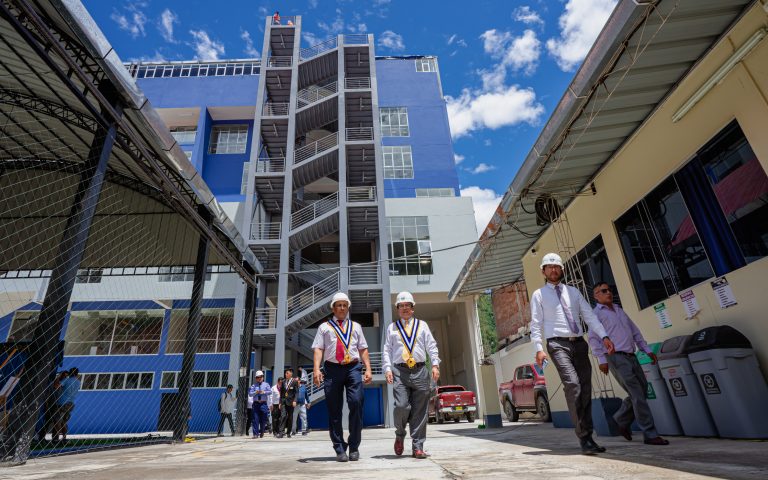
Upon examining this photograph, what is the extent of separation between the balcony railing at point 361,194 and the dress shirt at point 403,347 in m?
16.7

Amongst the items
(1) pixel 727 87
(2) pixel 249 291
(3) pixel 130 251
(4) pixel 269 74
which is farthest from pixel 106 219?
(1) pixel 727 87

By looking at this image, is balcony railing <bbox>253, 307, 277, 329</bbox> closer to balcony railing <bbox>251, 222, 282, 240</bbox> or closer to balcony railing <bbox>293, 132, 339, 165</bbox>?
balcony railing <bbox>251, 222, 282, 240</bbox>

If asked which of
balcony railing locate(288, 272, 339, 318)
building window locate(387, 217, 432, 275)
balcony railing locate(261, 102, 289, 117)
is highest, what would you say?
balcony railing locate(261, 102, 289, 117)

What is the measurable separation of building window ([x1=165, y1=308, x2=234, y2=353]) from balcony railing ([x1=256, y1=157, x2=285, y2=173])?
761cm

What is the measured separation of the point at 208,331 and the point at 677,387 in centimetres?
2124

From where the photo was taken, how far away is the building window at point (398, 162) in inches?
1061

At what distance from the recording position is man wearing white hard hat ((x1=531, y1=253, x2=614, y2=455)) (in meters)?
3.67

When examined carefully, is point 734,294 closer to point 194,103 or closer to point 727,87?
point 727,87

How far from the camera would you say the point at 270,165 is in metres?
22.9

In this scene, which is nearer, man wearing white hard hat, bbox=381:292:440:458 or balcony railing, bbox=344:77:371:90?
man wearing white hard hat, bbox=381:292:440:458

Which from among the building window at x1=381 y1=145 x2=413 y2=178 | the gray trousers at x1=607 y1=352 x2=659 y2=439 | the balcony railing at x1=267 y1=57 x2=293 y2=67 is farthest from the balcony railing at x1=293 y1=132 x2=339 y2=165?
the gray trousers at x1=607 y1=352 x2=659 y2=439

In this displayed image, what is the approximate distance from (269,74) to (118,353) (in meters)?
17.0

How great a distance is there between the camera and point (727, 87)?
4773 mm

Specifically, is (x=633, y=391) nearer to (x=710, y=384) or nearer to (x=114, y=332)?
(x=710, y=384)
